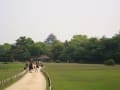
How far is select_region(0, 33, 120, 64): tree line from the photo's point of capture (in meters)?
110

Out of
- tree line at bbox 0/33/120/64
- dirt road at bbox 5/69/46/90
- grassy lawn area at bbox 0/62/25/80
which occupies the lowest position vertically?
dirt road at bbox 5/69/46/90

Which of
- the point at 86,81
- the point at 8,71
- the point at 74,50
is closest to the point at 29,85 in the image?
the point at 86,81

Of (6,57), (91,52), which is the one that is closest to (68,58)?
(91,52)

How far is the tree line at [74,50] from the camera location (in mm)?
109938

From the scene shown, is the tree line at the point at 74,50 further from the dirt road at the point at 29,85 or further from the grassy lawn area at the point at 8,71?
the dirt road at the point at 29,85

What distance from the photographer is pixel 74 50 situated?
130250 millimetres

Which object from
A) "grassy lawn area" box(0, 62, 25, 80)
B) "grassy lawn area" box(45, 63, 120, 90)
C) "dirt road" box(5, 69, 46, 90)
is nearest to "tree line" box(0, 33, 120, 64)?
"grassy lawn area" box(0, 62, 25, 80)

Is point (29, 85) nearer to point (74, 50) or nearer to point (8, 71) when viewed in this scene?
point (8, 71)

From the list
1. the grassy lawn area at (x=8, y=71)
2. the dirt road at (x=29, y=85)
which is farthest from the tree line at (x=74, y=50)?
the dirt road at (x=29, y=85)

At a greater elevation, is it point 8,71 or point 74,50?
point 74,50

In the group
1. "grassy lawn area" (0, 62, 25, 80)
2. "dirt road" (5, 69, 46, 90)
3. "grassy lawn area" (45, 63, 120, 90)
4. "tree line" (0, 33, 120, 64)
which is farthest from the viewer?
"tree line" (0, 33, 120, 64)

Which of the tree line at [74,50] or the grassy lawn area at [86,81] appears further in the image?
the tree line at [74,50]

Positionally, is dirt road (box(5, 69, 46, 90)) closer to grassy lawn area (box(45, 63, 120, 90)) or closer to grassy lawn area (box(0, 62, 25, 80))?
grassy lawn area (box(45, 63, 120, 90))

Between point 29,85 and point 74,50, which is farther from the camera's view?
point 74,50
